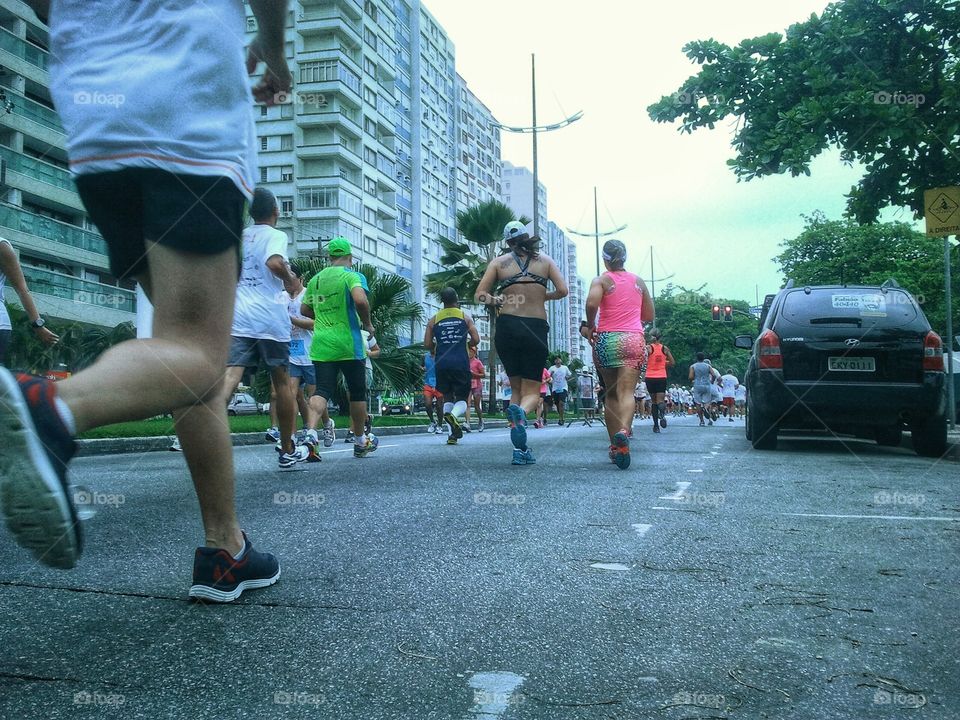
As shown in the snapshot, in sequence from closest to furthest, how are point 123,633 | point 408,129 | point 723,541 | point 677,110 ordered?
point 123,633
point 723,541
point 677,110
point 408,129

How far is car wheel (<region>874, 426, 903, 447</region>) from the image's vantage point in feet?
33.9

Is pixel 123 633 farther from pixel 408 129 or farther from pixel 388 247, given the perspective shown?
pixel 408 129

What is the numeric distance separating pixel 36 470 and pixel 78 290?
37605mm

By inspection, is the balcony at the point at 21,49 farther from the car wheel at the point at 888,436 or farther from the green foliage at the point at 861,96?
the car wheel at the point at 888,436

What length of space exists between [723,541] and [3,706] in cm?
262

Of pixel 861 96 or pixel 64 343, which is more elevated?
pixel 861 96

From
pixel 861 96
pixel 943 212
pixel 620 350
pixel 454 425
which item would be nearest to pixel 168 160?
pixel 620 350

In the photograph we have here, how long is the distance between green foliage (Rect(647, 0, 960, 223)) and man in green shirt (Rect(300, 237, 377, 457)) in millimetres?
6172

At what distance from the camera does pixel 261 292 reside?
6367mm

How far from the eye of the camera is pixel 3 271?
5738 millimetres

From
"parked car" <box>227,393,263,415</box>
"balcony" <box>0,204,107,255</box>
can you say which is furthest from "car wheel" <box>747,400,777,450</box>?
"parked car" <box>227,393,263,415</box>

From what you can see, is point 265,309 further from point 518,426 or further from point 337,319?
point 518,426

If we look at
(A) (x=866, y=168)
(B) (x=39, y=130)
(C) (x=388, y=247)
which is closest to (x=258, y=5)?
(A) (x=866, y=168)

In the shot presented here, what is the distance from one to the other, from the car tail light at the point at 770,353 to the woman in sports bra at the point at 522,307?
238cm
